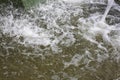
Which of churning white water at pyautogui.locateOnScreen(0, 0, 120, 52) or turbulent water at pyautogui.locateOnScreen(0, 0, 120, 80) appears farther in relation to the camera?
churning white water at pyautogui.locateOnScreen(0, 0, 120, 52)

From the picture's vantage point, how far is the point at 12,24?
4.64 m

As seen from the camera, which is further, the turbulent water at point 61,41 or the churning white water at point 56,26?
the churning white water at point 56,26

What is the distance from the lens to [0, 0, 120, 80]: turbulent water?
12.6 feet

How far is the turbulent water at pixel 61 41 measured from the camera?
384 cm

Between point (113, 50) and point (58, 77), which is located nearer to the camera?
point (58, 77)

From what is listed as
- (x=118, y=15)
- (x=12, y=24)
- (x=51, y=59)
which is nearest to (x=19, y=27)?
(x=12, y=24)

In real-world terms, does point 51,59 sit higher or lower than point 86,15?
lower

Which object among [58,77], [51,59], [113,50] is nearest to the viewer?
[58,77]

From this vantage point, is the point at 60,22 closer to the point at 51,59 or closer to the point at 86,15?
the point at 86,15

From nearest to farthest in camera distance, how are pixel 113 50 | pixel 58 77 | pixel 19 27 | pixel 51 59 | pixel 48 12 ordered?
pixel 58 77 < pixel 51 59 < pixel 113 50 < pixel 19 27 < pixel 48 12

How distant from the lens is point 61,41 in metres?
4.38

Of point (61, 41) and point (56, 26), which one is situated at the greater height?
point (56, 26)

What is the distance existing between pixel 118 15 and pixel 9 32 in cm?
231

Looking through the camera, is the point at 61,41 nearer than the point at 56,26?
Yes
